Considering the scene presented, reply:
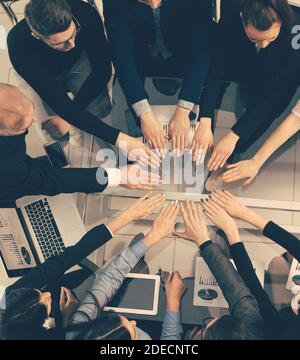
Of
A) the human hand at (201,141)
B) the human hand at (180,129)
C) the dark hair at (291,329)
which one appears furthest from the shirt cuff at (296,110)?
the dark hair at (291,329)

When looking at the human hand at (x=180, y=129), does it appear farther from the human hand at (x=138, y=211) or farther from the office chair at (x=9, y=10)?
the office chair at (x=9, y=10)

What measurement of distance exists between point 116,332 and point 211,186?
31.6 inches

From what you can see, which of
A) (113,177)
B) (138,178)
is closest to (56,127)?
(113,177)

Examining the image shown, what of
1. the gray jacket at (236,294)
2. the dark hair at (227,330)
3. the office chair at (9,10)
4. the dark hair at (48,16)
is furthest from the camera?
the office chair at (9,10)

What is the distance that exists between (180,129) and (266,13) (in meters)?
0.60

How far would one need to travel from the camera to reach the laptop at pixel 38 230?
6.57 ft

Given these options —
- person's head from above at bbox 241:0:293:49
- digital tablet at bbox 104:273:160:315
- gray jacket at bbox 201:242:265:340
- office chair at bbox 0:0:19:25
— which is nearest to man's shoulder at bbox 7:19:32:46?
office chair at bbox 0:0:19:25

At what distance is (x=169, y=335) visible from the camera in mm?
1960

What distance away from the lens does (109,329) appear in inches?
74.5

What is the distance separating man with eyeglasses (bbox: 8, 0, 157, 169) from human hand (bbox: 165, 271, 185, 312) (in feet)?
1.99

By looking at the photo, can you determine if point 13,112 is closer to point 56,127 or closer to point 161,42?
point 56,127

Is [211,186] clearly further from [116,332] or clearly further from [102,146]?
[116,332]

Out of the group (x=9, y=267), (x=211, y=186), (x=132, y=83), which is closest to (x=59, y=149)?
(x=132, y=83)

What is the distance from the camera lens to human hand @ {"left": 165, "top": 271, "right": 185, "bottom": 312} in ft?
6.44
